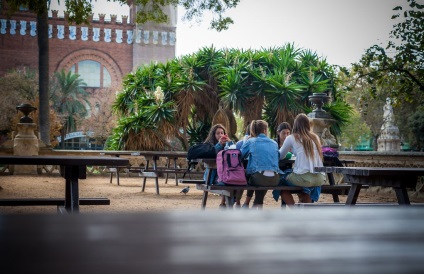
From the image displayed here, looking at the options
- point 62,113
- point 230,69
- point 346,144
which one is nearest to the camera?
point 230,69

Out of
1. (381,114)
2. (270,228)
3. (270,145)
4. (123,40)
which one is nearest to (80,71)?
(123,40)

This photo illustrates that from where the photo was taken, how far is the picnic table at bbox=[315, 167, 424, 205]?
3.59 meters

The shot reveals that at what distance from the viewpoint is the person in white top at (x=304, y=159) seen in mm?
5168

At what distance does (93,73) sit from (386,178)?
101ft

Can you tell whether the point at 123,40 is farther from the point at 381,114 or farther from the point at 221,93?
the point at 221,93

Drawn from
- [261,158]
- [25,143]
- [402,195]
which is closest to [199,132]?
[25,143]

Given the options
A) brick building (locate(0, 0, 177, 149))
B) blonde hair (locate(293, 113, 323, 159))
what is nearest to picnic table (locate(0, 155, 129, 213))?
blonde hair (locate(293, 113, 323, 159))

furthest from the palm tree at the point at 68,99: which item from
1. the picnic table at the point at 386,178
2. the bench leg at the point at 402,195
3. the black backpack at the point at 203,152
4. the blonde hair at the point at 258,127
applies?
the bench leg at the point at 402,195

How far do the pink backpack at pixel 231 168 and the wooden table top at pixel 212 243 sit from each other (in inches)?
190

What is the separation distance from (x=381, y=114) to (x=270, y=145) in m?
25.5

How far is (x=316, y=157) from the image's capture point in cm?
521

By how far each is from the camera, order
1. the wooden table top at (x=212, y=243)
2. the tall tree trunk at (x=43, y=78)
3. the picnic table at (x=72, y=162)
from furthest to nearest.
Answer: the tall tree trunk at (x=43, y=78), the picnic table at (x=72, y=162), the wooden table top at (x=212, y=243)

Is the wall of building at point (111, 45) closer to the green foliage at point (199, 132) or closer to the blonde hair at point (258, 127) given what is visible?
the green foliage at point (199, 132)

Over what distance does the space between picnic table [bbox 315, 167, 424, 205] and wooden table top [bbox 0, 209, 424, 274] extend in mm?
3398
